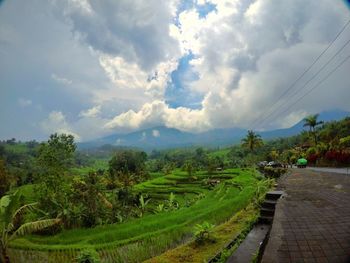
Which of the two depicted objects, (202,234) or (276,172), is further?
(276,172)

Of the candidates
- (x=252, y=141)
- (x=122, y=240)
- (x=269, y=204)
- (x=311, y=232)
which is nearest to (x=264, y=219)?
(x=269, y=204)

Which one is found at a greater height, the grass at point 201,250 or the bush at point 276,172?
the bush at point 276,172

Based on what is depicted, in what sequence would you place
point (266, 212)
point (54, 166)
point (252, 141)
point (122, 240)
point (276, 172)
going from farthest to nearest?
point (252, 141), point (276, 172), point (54, 166), point (122, 240), point (266, 212)

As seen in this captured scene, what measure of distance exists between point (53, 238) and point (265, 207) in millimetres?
14662

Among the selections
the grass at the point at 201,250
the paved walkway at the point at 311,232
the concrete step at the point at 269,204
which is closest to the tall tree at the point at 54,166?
the grass at the point at 201,250

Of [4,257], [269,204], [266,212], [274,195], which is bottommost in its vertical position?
[4,257]

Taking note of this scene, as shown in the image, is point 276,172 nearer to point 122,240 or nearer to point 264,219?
point 122,240

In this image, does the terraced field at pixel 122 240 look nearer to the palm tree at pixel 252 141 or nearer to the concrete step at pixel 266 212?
the concrete step at pixel 266 212

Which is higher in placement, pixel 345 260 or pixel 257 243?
pixel 345 260

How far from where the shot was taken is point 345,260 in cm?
535

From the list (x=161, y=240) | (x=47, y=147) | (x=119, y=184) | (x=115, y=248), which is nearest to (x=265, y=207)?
(x=161, y=240)

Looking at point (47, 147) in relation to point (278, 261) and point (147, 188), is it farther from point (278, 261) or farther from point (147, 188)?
point (278, 261)

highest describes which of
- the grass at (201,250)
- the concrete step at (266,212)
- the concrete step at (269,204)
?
the concrete step at (269,204)

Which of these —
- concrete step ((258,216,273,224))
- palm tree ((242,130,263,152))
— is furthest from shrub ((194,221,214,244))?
palm tree ((242,130,263,152))
